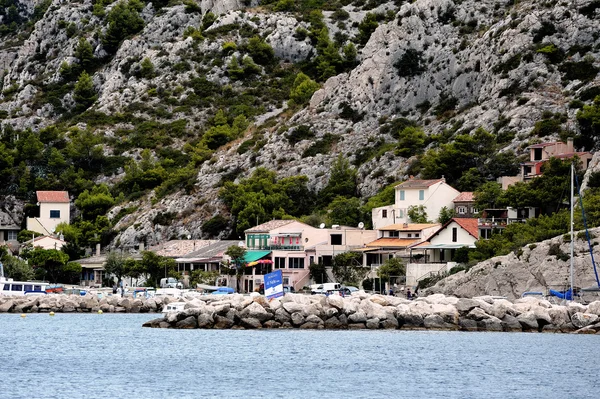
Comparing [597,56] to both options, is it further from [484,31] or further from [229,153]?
[229,153]

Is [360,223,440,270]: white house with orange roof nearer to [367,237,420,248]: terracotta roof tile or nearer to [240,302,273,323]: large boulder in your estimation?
[367,237,420,248]: terracotta roof tile

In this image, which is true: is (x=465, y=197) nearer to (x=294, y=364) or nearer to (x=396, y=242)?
(x=396, y=242)

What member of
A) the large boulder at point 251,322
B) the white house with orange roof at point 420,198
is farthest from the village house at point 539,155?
the large boulder at point 251,322

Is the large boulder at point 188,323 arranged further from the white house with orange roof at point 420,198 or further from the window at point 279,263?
the white house with orange roof at point 420,198

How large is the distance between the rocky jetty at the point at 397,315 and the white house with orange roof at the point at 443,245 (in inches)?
820

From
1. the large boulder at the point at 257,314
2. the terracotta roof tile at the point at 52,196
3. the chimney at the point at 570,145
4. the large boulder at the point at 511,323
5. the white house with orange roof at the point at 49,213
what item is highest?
the chimney at the point at 570,145

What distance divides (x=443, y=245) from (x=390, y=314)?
26378mm

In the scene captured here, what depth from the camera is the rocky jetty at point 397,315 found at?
66.6 metres

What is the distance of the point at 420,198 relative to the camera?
106 meters

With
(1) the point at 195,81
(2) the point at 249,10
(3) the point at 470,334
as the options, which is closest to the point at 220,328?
(3) the point at 470,334

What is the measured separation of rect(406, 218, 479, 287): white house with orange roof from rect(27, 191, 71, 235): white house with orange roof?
163 feet

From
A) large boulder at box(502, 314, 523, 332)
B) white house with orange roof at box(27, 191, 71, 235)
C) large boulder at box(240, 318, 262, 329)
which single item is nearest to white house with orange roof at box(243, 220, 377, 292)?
large boulder at box(240, 318, 262, 329)

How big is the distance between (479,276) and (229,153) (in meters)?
56.9

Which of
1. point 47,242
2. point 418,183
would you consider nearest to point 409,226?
point 418,183
